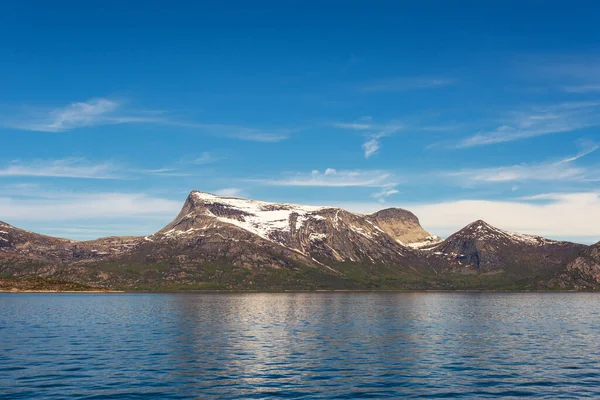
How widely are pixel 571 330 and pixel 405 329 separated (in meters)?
38.1

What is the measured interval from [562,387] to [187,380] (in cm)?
4227

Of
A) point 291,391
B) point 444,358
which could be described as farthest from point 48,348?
point 444,358

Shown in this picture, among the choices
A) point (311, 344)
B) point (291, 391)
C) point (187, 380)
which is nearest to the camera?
point (291, 391)

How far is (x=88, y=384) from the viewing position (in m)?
63.7

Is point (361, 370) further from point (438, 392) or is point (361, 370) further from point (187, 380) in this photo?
point (187, 380)

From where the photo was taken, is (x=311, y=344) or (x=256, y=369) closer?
(x=256, y=369)

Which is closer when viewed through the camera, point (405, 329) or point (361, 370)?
point (361, 370)

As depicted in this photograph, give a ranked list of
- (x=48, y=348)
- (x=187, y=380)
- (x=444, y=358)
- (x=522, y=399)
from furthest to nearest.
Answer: (x=48, y=348), (x=444, y=358), (x=187, y=380), (x=522, y=399)

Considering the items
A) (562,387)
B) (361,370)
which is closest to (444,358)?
(361,370)

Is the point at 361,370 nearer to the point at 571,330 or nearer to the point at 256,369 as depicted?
the point at 256,369

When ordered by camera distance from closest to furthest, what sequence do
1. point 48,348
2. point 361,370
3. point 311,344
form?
point 361,370 → point 48,348 → point 311,344

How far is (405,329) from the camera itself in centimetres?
13225

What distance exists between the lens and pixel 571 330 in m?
131

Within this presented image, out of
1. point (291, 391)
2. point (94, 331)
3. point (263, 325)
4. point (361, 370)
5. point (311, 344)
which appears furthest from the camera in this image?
point (263, 325)
